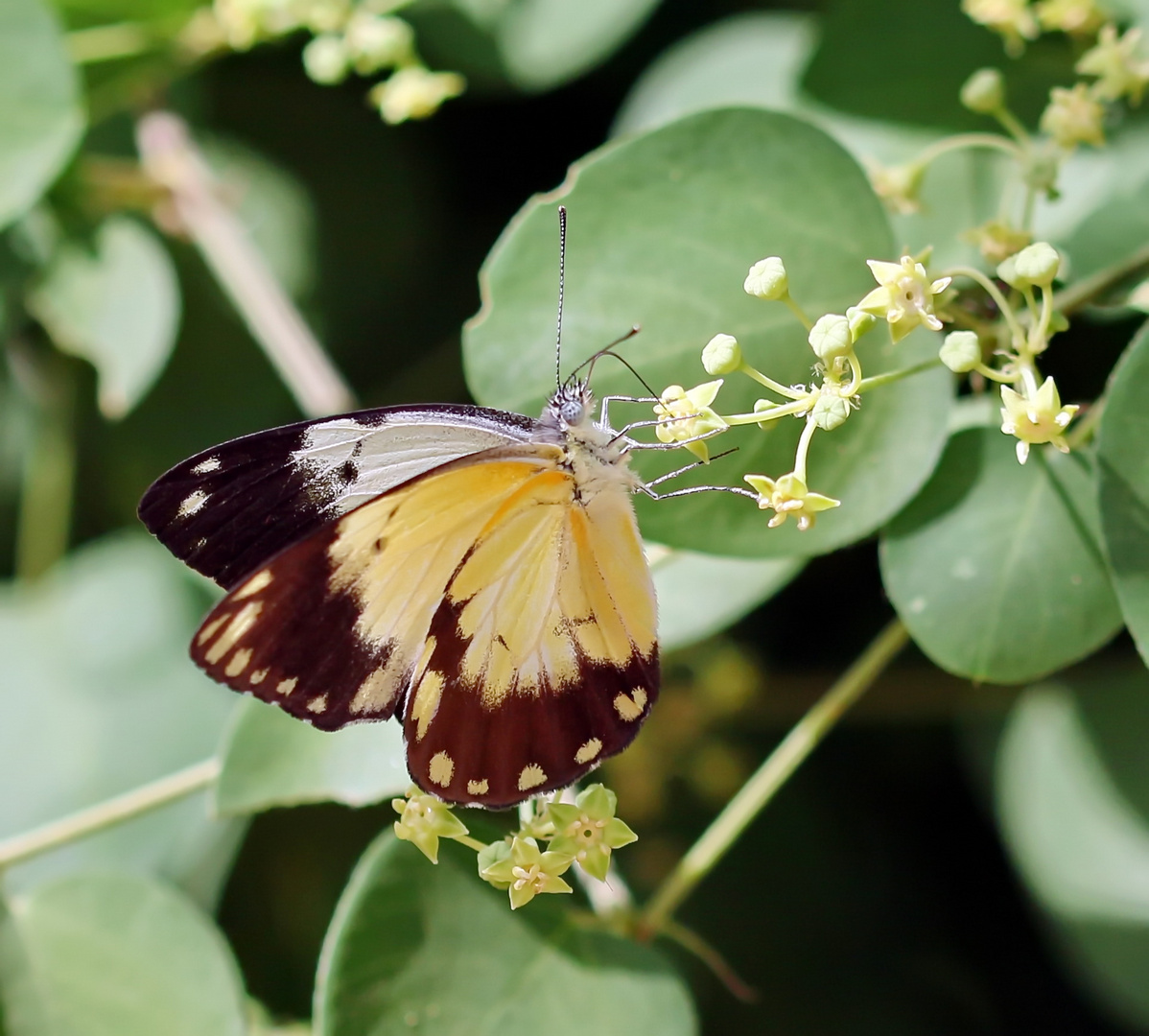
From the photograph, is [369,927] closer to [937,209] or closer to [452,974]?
[452,974]

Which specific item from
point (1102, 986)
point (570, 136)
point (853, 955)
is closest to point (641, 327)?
point (570, 136)

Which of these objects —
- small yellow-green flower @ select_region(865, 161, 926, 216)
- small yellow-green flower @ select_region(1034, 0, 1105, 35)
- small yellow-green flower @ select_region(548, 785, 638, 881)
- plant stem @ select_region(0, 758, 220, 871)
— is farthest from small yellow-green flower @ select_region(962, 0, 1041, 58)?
plant stem @ select_region(0, 758, 220, 871)

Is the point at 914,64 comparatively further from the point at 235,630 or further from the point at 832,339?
the point at 235,630

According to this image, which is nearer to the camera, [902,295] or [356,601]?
[902,295]

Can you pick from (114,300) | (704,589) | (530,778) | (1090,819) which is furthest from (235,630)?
(1090,819)

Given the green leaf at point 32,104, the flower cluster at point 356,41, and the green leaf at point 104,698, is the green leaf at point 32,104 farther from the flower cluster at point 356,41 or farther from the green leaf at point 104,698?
the green leaf at point 104,698

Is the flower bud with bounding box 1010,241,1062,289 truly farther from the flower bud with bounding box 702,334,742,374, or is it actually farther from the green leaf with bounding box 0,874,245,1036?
the green leaf with bounding box 0,874,245,1036
